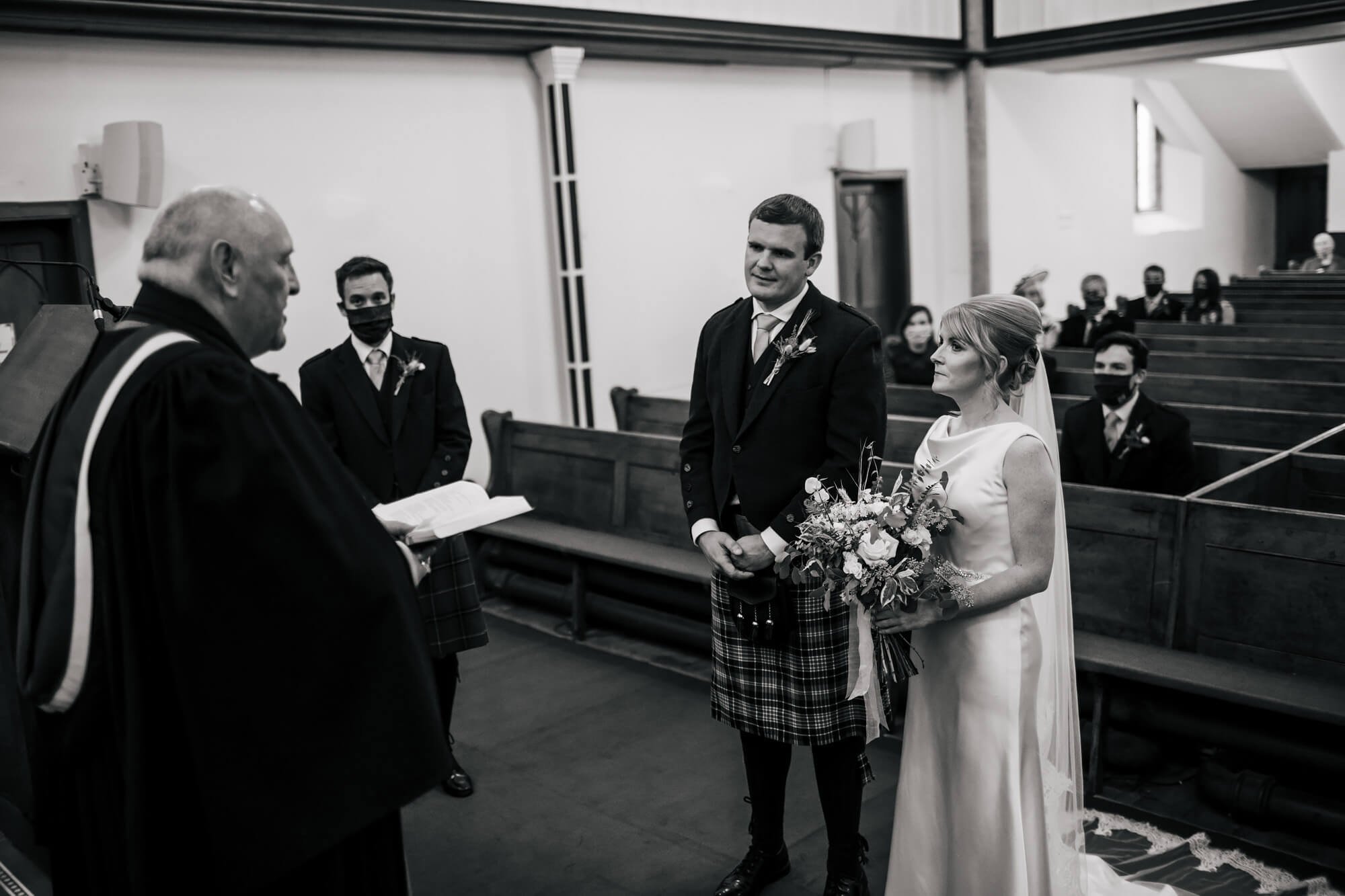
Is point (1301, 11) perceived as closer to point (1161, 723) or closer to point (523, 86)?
point (523, 86)

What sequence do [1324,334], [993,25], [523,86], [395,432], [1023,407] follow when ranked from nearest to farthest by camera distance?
1. [1023,407]
2. [395,432]
3. [523,86]
4. [1324,334]
5. [993,25]

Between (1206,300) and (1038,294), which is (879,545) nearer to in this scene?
(1038,294)

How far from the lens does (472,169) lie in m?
7.52

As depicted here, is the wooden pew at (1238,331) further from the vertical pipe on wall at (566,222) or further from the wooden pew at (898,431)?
the vertical pipe on wall at (566,222)

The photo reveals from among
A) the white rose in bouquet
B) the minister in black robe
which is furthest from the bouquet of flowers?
the minister in black robe

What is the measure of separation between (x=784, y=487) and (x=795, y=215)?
2.13 feet

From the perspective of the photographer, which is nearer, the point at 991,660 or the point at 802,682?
the point at 991,660

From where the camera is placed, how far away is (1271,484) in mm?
4570

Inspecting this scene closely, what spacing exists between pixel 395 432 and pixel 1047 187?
409 inches

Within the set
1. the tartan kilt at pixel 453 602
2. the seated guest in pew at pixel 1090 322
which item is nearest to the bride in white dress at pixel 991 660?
the tartan kilt at pixel 453 602

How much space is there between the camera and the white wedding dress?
8.79 feet

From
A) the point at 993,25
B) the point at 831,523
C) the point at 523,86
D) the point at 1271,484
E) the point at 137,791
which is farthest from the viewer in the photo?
the point at 993,25

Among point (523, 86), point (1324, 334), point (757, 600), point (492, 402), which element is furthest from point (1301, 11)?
point (757, 600)

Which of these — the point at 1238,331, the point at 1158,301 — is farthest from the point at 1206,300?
the point at 1238,331
